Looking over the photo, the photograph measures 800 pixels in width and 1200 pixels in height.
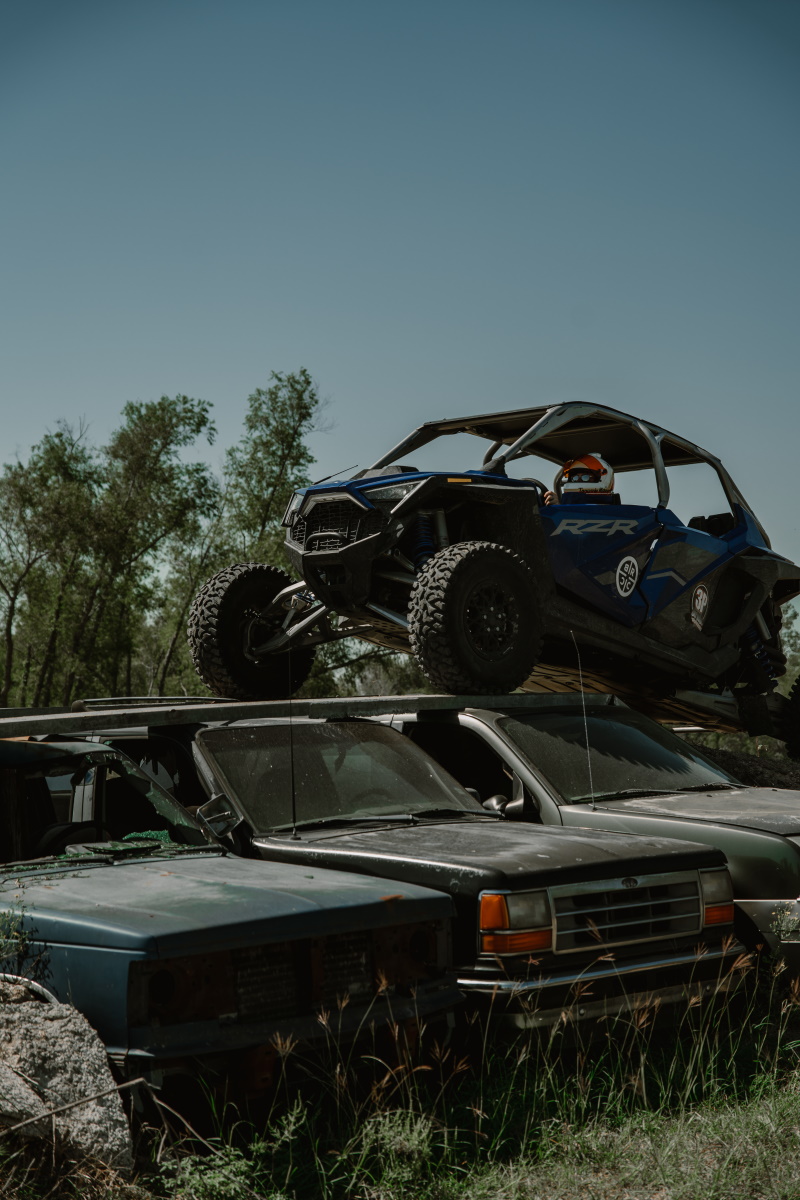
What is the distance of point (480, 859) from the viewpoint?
4586 millimetres

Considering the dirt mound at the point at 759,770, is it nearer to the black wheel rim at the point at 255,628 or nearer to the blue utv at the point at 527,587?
the blue utv at the point at 527,587

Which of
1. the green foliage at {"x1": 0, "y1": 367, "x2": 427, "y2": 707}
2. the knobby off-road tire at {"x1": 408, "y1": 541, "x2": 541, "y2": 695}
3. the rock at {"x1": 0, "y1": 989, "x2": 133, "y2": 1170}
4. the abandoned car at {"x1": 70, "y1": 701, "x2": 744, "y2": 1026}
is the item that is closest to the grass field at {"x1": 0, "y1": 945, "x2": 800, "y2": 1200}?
the rock at {"x1": 0, "y1": 989, "x2": 133, "y2": 1170}

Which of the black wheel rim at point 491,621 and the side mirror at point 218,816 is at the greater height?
the black wheel rim at point 491,621

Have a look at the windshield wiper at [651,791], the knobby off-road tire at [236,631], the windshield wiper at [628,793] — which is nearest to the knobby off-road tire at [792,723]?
the windshield wiper at [651,791]

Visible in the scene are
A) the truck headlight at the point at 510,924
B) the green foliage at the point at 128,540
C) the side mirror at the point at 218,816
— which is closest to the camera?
the truck headlight at the point at 510,924

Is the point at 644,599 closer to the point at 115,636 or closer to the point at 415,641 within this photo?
the point at 415,641

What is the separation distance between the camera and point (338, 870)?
15.8ft

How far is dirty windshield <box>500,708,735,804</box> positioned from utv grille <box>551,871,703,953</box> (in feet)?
4.26

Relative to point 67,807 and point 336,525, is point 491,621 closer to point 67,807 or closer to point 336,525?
point 336,525

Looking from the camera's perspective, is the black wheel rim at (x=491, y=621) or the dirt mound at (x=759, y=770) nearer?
the black wheel rim at (x=491, y=621)

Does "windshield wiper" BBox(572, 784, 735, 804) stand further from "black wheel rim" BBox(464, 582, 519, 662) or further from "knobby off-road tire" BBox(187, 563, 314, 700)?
"knobby off-road tire" BBox(187, 563, 314, 700)

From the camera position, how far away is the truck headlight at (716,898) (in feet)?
16.5

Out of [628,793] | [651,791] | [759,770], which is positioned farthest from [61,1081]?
[759,770]

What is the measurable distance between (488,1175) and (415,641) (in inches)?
154
